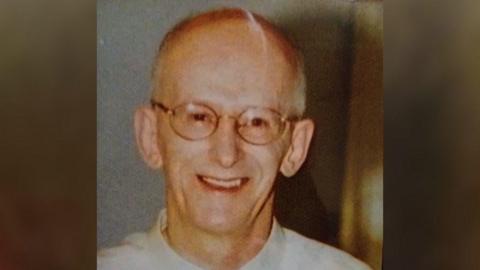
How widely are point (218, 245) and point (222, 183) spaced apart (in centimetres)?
9

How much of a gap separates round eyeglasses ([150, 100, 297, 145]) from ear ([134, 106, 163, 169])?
21mm

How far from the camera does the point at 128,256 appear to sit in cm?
106

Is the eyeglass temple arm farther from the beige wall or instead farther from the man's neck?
the beige wall

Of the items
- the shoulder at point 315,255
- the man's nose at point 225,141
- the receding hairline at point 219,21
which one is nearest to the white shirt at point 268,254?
the shoulder at point 315,255

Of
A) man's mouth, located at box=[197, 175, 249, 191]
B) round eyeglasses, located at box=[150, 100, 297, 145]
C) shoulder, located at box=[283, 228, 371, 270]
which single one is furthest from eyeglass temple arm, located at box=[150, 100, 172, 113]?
shoulder, located at box=[283, 228, 371, 270]

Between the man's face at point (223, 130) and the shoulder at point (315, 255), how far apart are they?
6 centimetres

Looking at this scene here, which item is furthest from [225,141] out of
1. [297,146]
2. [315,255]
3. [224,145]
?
[315,255]

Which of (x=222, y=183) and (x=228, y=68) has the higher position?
(x=228, y=68)

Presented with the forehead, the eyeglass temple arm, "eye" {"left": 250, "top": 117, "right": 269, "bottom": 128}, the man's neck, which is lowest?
the man's neck

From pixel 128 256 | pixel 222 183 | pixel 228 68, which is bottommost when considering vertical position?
pixel 128 256

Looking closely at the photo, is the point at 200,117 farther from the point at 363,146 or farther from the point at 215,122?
the point at 363,146

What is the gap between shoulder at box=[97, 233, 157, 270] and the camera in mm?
1054

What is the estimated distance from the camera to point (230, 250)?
1.06 meters
